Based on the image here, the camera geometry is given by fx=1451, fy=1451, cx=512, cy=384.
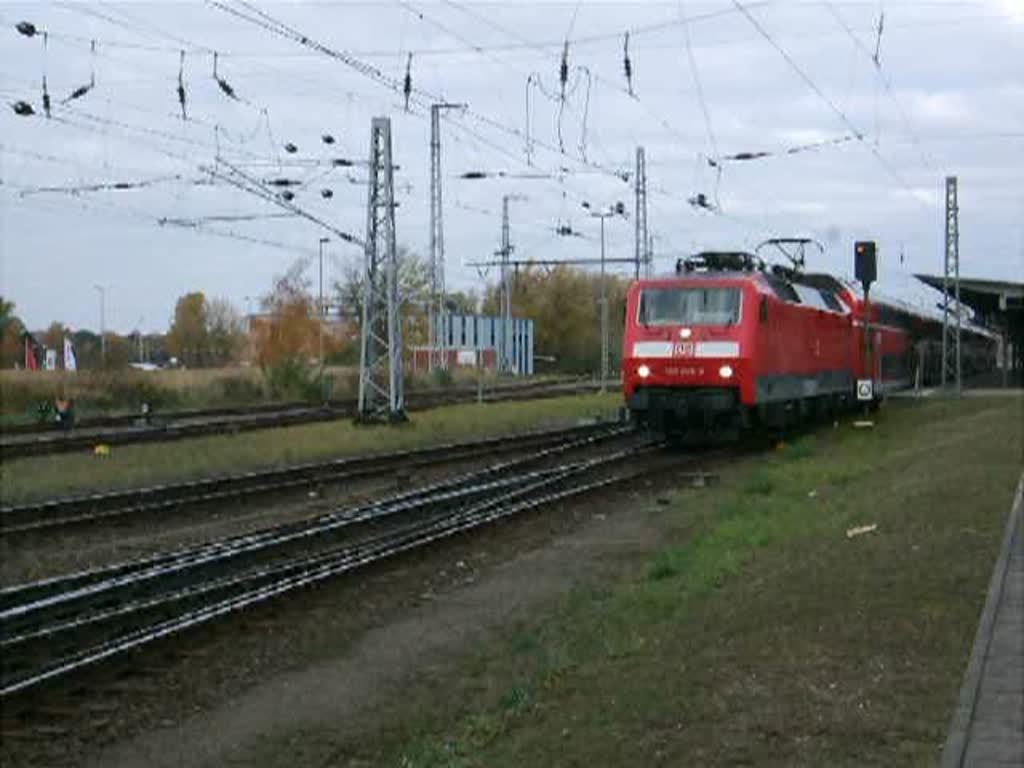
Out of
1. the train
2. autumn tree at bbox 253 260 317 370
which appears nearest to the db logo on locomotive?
the train

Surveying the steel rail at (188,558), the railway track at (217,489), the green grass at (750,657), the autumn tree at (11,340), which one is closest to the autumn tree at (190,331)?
the autumn tree at (11,340)

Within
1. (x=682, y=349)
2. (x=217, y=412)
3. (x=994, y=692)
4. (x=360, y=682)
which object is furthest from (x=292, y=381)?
(x=994, y=692)

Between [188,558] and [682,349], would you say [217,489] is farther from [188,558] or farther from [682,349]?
[682,349]

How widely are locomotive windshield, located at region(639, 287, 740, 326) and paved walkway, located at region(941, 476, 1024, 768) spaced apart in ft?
48.2

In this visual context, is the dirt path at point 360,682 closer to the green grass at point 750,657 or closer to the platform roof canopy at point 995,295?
the green grass at point 750,657

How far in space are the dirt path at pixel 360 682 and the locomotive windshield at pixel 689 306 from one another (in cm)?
988

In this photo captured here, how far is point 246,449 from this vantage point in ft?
94.4

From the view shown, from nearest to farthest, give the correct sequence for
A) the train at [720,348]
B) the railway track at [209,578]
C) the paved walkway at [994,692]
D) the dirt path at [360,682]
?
the paved walkway at [994,692] < the dirt path at [360,682] < the railway track at [209,578] < the train at [720,348]

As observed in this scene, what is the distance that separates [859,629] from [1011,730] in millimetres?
2100

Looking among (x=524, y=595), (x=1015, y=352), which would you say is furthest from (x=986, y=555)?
(x=1015, y=352)

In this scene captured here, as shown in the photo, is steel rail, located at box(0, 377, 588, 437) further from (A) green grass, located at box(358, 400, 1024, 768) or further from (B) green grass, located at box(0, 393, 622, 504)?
(A) green grass, located at box(358, 400, 1024, 768)

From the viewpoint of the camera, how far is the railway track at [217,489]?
18.2 m

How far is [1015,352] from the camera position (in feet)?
258

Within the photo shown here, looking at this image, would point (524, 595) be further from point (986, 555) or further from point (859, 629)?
point (859, 629)
